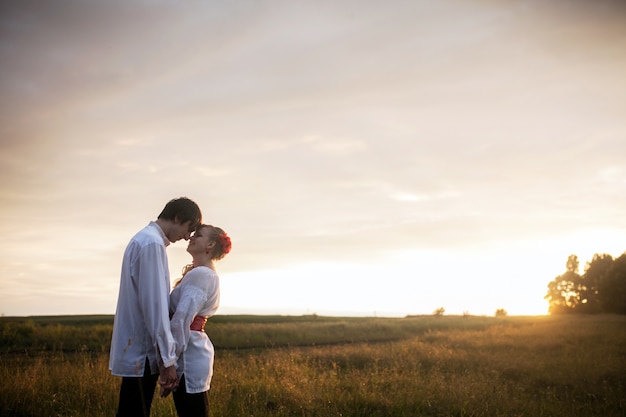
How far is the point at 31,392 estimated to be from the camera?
7113 millimetres

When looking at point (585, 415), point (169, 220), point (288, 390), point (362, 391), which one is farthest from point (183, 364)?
point (585, 415)

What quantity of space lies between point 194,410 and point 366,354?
12.0 metres

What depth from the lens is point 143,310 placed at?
362cm

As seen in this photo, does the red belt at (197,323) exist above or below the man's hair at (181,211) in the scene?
below

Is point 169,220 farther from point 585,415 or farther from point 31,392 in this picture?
point 585,415

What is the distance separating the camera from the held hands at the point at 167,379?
3658 millimetres

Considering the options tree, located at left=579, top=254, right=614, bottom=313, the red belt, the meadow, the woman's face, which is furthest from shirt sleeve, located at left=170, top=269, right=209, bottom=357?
tree, located at left=579, top=254, right=614, bottom=313

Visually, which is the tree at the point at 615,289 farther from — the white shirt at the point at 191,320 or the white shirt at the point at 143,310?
the white shirt at the point at 143,310

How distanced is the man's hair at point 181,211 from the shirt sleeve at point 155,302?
0.37m

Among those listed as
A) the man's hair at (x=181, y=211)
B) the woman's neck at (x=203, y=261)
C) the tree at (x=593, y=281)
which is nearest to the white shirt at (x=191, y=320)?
the woman's neck at (x=203, y=261)

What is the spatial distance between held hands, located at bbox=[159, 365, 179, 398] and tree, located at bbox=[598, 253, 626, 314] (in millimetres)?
71162

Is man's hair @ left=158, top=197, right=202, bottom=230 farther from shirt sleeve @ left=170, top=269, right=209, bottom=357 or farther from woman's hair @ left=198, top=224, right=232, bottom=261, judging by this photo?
shirt sleeve @ left=170, top=269, right=209, bottom=357

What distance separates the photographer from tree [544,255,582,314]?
242 feet

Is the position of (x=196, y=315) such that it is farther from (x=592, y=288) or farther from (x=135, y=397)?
(x=592, y=288)
